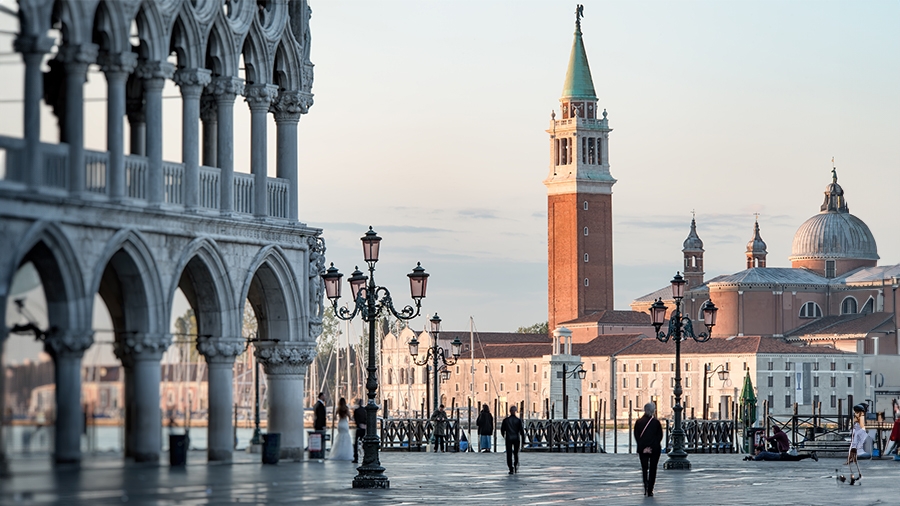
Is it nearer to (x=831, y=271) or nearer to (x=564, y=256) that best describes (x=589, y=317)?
(x=564, y=256)

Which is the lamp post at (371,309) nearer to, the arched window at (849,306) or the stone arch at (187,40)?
the stone arch at (187,40)

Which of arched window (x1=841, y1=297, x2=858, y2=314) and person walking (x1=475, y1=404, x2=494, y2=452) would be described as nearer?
person walking (x1=475, y1=404, x2=494, y2=452)

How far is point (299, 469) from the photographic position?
23.0 meters

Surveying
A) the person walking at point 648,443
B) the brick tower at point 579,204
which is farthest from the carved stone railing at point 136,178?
the brick tower at point 579,204

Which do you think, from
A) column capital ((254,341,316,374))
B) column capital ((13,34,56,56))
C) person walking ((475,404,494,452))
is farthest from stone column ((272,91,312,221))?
person walking ((475,404,494,452))

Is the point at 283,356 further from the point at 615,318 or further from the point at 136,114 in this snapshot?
the point at 615,318

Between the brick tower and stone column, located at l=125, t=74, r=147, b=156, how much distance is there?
98.8 metres

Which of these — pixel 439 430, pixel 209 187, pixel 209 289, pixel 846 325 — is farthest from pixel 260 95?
pixel 846 325

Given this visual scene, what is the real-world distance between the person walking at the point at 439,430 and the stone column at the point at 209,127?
18877 mm

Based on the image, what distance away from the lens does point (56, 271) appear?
12.6 meters

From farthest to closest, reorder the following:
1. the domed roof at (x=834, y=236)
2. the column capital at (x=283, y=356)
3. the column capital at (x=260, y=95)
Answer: the domed roof at (x=834, y=236) < the column capital at (x=283, y=356) < the column capital at (x=260, y=95)

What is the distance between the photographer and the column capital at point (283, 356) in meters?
23.3

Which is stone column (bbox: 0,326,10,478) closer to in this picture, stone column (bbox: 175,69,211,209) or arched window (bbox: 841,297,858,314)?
stone column (bbox: 175,69,211,209)

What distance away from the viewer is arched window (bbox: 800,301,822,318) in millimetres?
119000
